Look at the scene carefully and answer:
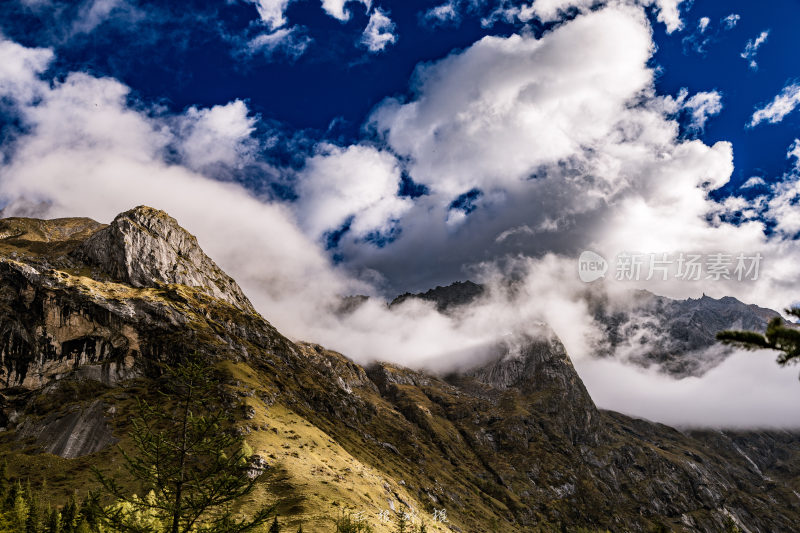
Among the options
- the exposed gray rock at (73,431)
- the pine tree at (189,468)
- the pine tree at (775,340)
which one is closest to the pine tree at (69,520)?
the pine tree at (189,468)

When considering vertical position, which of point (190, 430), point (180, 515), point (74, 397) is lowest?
point (180, 515)

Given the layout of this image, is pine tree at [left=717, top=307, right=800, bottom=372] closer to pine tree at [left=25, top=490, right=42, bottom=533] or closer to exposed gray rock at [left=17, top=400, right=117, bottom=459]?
pine tree at [left=25, top=490, right=42, bottom=533]

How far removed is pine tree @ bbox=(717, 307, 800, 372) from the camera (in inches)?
371

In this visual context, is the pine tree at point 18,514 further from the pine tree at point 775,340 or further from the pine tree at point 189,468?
the pine tree at point 775,340

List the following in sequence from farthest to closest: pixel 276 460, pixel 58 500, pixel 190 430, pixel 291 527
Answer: pixel 276 460
pixel 58 500
pixel 291 527
pixel 190 430

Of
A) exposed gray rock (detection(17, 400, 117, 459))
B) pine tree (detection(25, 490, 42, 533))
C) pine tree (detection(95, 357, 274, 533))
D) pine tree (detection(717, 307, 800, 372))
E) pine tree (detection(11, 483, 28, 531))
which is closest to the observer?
pine tree (detection(717, 307, 800, 372))

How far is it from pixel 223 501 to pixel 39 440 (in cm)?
19626

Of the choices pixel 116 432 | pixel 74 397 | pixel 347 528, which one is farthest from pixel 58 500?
pixel 347 528

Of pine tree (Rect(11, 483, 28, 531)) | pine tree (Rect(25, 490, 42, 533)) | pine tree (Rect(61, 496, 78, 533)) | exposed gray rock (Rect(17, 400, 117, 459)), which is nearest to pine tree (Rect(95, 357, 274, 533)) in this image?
pine tree (Rect(11, 483, 28, 531))

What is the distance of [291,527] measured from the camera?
9369 cm

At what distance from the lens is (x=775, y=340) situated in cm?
1008

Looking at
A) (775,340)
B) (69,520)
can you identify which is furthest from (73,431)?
(775,340)

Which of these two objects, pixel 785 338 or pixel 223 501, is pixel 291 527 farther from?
pixel 785 338

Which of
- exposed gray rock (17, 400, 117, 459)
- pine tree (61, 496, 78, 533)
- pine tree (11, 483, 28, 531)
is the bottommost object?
pine tree (61, 496, 78, 533)
